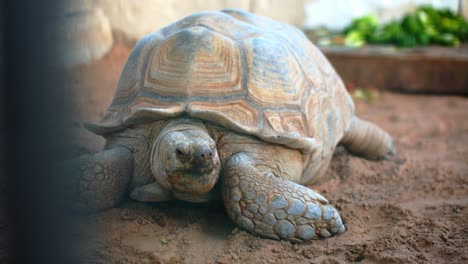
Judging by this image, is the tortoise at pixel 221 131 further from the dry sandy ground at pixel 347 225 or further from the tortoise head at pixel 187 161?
the dry sandy ground at pixel 347 225

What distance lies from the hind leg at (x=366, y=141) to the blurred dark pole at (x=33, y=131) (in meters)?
2.90

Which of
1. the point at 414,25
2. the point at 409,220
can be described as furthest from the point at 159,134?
the point at 414,25

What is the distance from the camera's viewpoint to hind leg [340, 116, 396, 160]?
4109mm

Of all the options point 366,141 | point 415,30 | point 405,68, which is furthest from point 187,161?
point 415,30

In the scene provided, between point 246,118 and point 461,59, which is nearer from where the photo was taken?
point 246,118

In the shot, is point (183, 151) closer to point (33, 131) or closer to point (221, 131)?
point (221, 131)

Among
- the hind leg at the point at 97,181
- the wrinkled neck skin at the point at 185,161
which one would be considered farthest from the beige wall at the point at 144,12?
the wrinkled neck skin at the point at 185,161

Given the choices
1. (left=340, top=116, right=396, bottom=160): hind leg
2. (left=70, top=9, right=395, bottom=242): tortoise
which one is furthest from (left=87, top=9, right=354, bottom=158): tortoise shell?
(left=340, top=116, right=396, bottom=160): hind leg

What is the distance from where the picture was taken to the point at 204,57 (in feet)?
9.57

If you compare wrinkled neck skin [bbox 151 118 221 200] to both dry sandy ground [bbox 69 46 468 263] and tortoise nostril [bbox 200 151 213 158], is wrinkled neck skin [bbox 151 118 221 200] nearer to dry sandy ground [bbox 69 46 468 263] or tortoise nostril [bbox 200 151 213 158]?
tortoise nostril [bbox 200 151 213 158]

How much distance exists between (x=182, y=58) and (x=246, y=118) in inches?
19.7

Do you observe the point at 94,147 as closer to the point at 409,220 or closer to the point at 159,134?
the point at 159,134

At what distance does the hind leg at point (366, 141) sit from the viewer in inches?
162

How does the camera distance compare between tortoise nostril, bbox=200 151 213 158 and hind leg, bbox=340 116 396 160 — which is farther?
hind leg, bbox=340 116 396 160
